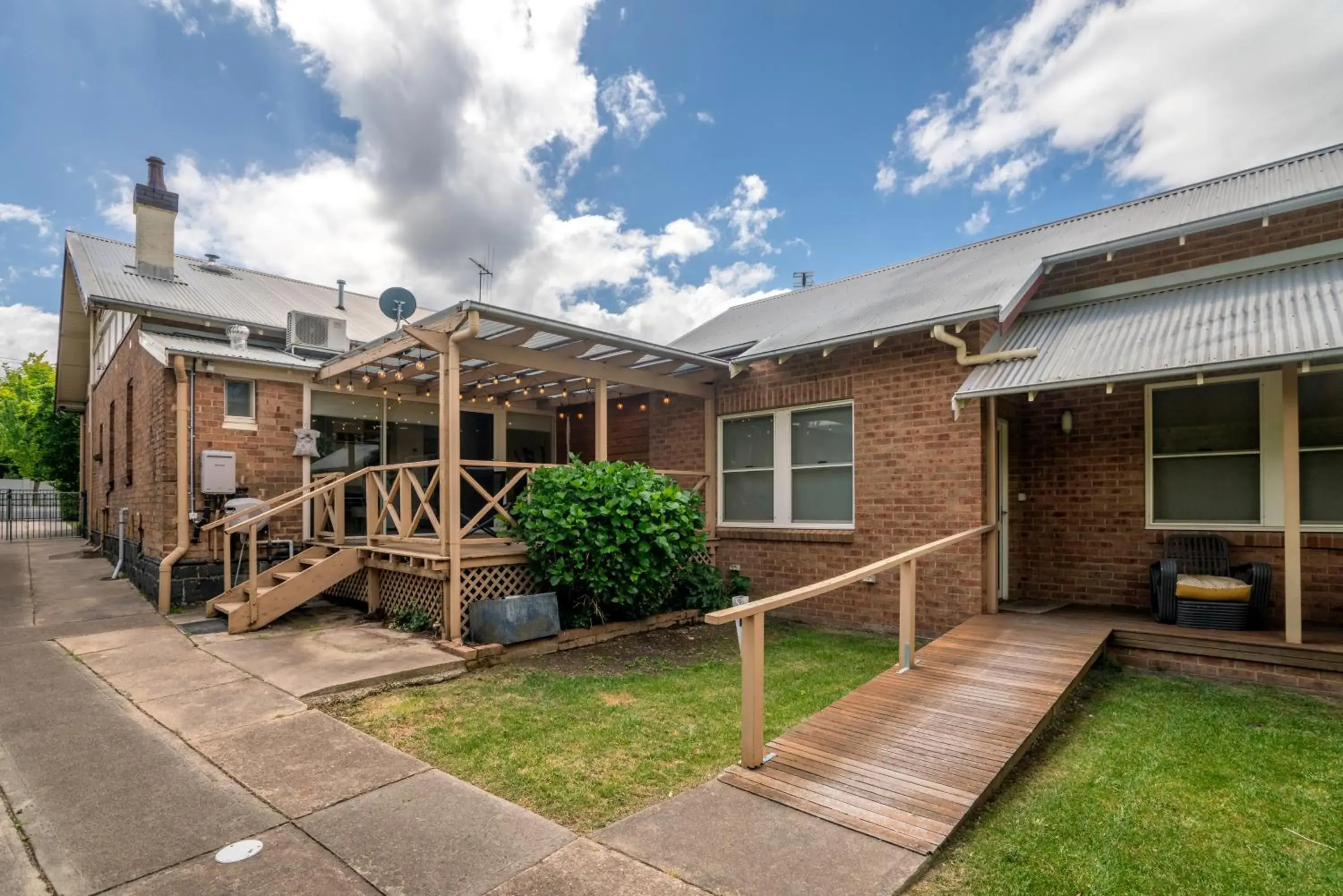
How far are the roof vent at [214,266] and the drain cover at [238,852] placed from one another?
1276 cm

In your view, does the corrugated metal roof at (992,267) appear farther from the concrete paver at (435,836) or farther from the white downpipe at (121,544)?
the white downpipe at (121,544)

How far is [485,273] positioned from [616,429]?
331 centimetres

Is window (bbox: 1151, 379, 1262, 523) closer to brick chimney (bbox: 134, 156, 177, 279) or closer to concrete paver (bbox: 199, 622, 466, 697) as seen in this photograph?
concrete paver (bbox: 199, 622, 466, 697)

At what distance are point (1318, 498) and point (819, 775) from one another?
5.70 m

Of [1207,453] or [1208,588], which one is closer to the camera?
[1208,588]

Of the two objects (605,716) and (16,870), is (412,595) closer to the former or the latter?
(605,716)

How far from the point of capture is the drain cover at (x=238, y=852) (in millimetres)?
2693

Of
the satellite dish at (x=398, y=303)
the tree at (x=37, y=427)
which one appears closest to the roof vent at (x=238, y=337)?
the satellite dish at (x=398, y=303)

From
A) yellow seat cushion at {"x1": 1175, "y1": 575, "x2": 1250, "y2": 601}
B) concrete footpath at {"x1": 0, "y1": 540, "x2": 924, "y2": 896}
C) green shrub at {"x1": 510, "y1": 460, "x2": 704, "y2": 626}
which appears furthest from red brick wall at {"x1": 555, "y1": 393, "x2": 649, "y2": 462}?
yellow seat cushion at {"x1": 1175, "y1": 575, "x2": 1250, "y2": 601}

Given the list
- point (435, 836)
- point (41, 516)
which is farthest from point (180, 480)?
point (41, 516)

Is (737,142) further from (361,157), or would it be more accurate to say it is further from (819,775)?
(819,775)

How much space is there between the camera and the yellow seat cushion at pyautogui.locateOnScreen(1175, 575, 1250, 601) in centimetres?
547

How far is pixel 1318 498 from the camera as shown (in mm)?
5711

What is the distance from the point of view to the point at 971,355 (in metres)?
6.53
